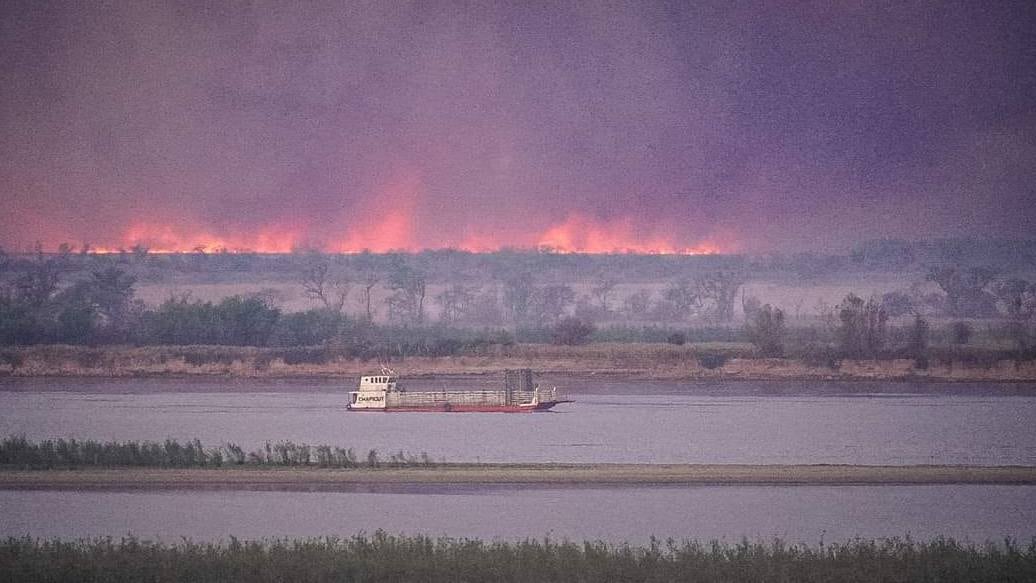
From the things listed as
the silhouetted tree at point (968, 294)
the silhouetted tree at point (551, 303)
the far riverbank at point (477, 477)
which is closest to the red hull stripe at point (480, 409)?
the far riverbank at point (477, 477)

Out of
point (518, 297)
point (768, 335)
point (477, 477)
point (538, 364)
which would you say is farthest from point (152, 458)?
point (518, 297)

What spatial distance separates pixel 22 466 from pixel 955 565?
2559 cm

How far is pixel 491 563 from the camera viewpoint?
2175 cm

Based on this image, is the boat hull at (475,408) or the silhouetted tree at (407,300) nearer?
the boat hull at (475,408)

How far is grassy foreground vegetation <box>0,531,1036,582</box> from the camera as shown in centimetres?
2127

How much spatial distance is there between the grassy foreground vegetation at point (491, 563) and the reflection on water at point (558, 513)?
3.63 metres

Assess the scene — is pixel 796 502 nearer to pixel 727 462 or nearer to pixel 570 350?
pixel 727 462

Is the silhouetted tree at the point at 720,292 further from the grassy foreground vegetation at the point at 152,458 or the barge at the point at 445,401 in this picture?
the grassy foreground vegetation at the point at 152,458

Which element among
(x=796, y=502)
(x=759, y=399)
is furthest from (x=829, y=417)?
(x=796, y=502)

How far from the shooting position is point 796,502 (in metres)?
31.4

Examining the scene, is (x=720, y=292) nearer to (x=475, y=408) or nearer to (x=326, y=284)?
(x=326, y=284)

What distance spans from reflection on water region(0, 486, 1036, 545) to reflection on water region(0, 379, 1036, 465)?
24.4 ft

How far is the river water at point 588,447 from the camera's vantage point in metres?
28.1

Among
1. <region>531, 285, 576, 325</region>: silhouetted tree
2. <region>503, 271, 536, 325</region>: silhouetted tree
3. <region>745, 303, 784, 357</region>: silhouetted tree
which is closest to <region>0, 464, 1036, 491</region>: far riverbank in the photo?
<region>745, 303, 784, 357</region>: silhouetted tree
